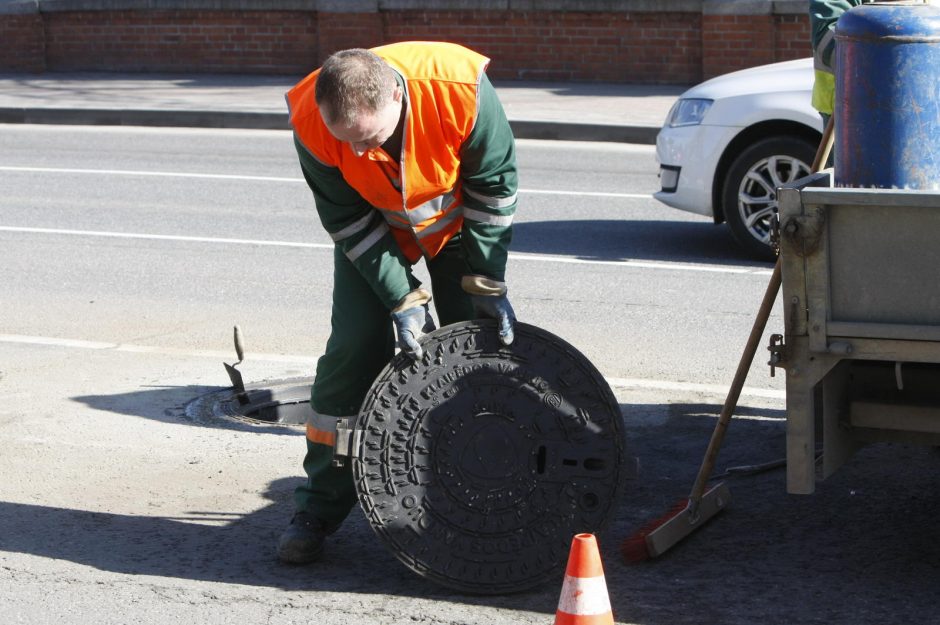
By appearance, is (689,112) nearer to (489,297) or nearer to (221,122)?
(489,297)

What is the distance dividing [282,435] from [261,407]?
0.99 ft

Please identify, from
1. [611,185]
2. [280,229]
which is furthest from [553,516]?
[611,185]

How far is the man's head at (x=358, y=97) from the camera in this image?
12.8ft

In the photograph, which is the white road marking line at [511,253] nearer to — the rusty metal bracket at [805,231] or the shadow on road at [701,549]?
the shadow on road at [701,549]

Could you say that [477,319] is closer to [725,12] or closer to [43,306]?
[43,306]

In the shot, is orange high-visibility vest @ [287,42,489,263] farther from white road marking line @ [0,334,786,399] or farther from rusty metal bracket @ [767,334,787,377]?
white road marking line @ [0,334,786,399]

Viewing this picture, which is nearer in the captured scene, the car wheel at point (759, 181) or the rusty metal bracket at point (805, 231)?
the rusty metal bracket at point (805, 231)

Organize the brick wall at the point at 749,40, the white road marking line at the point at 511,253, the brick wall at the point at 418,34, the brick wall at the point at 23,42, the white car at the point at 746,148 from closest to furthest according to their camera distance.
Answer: the white road marking line at the point at 511,253 → the white car at the point at 746,148 → the brick wall at the point at 749,40 → the brick wall at the point at 418,34 → the brick wall at the point at 23,42

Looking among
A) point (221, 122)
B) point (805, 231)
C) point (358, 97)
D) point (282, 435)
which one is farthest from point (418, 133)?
point (221, 122)

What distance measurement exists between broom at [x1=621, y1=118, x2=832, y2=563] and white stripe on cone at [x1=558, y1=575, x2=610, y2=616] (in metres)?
0.78

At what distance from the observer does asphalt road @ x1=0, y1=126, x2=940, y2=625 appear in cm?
423

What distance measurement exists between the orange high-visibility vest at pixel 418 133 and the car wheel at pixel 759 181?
5039mm

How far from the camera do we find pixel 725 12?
18297 millimetres

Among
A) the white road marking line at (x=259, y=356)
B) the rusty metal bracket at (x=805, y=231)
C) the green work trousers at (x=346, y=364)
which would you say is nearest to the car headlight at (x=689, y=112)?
the white road marking line at (x=259, y=356)
